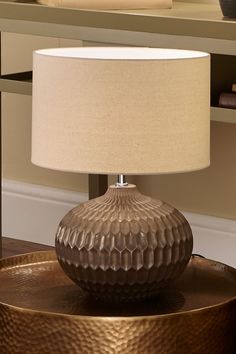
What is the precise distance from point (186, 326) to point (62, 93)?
1.33 feet

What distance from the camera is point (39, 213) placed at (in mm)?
3254

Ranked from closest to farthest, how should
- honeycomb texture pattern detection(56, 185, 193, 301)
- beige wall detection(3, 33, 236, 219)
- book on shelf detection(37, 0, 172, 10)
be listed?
honeycomb texture pattern detection(56, 185, 193, 301) < book on shelf detection(37, 0, 172, 10) < beige wall detection(3, 33, 236, 219)

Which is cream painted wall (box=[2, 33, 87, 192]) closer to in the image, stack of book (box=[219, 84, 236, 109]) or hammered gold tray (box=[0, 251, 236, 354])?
stack of book (box=[219, 84, 236, 109])

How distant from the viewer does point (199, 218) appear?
2904 mm

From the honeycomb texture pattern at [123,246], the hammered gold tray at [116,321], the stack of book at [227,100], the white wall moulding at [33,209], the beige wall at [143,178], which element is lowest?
the white wall moulding at [33,209]

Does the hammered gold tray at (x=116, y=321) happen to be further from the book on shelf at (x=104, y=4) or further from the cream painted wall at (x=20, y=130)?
the cream painted wall at (x=20, y=130)

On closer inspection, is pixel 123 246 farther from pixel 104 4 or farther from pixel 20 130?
pixel 20 130

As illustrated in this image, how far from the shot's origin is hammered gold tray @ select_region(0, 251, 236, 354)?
1.51 meters

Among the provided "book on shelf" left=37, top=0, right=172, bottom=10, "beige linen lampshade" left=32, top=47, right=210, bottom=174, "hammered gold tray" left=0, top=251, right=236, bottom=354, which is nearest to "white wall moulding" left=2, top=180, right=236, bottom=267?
"book on shelf" left=37, top=0, right=172, bottom=10

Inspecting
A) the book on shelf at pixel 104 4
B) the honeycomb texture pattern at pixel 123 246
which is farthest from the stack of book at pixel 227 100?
the honeycomb texture pattern at pixel 123 246

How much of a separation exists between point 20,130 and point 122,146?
1795 millimetres

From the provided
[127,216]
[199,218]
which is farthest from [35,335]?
[199,218]

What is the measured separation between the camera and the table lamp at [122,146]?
146 centimetres

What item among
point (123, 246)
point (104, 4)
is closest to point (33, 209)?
point (104, 4)
